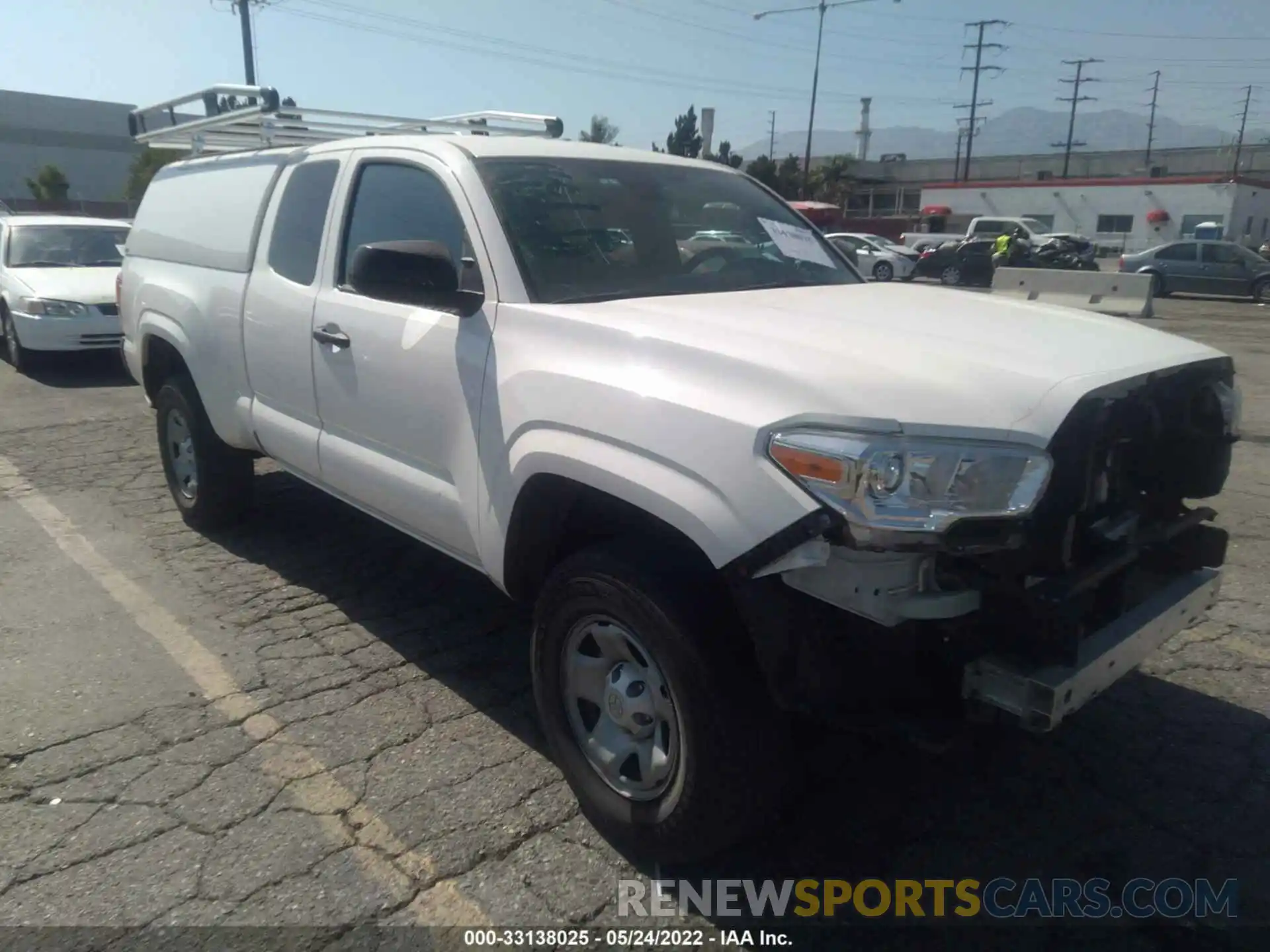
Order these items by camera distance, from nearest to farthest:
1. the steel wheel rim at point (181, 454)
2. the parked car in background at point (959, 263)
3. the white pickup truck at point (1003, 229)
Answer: the steel wheel rim at point (181, 454), the parked car in background at point (959, 263), the white pickup truck at point (1003, 229)

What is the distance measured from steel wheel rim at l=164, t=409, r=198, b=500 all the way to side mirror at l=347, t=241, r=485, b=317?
8.75 ft

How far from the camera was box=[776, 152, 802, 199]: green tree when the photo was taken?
200 feet

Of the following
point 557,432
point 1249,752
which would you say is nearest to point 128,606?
point 557,432

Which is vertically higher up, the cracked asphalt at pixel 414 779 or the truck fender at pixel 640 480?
the truck fender at pixel 640 480

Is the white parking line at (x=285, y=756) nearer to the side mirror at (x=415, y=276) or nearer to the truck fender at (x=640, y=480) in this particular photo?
the truck fender at (x=640, y=480)

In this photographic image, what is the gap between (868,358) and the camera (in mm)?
2426

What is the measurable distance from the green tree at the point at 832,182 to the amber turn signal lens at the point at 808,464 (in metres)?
64.5

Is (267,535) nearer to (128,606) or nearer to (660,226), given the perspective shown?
(128,606)

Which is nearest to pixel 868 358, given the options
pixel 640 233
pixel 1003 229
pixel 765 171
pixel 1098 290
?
pixel 640 233

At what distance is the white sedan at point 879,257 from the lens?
2820 cm

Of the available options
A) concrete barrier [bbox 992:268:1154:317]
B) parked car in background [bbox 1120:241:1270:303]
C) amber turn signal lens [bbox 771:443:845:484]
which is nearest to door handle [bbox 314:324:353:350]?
Answer: amber turn signal lens [bbox 771:443:845:484]

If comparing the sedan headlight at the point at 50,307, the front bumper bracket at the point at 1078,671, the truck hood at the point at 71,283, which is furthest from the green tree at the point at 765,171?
the front bumper bracket at the point at 1078,671

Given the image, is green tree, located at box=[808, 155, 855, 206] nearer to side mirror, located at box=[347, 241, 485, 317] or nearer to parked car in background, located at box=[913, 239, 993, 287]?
parked car in background, located at box=[913, 239, 993, 287]

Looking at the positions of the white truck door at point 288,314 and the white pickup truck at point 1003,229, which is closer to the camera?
the white truck door at point 288,314
